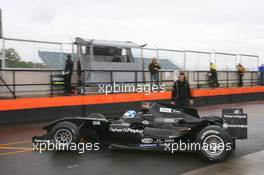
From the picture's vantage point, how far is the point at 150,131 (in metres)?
8.44

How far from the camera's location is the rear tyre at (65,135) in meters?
8.67

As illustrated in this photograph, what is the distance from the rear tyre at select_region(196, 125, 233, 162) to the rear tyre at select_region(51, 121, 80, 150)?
2.71 m

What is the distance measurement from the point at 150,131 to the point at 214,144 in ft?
4.59

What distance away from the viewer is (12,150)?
29.6ft

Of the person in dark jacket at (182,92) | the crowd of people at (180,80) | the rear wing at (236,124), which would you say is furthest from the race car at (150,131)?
the person in dark jacket at (182,92)

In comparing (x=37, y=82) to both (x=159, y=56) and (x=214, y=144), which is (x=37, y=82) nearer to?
(x=159, y=56)

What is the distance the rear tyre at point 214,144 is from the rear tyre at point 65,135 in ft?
8.90

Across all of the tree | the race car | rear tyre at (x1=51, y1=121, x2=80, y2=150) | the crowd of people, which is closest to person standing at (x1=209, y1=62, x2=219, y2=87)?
the crowd of people

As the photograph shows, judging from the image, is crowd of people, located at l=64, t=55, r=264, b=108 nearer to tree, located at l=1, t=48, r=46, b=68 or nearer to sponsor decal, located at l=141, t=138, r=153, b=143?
tree, located at l=1, t=48, r=46, b=68

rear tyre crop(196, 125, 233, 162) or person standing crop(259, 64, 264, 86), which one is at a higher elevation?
person standing crop(259, 64, 264, 86)

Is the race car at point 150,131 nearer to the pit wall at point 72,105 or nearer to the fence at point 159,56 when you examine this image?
the pit wall at point 72,105

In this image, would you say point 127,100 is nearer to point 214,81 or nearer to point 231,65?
point 214,81

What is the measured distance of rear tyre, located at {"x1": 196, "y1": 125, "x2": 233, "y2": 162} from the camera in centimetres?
772

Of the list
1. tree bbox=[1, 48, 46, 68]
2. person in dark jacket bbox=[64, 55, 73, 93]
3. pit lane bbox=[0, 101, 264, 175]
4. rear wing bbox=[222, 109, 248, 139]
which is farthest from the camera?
person in dark jacket bbox=[64, 55, 73, 93]
